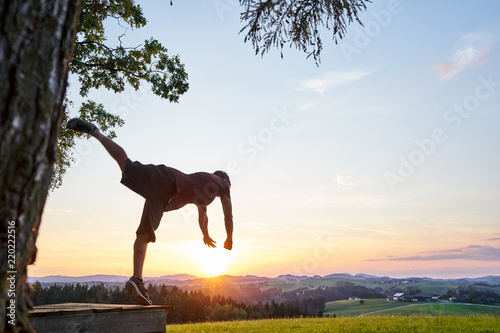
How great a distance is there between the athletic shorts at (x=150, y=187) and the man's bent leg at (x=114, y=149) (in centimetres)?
9

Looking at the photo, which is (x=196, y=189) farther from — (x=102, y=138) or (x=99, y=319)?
(x=99, y=319)

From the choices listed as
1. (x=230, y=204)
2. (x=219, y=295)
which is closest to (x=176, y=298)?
(x=219, y=295)

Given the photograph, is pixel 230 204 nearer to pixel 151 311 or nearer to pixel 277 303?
pixel 151 311

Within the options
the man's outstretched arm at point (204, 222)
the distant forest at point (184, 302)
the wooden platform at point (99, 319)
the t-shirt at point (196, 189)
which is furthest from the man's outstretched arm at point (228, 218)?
the distant forest at point (184, 302)

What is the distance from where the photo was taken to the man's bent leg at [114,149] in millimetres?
5667

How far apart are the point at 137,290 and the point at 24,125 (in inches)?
179

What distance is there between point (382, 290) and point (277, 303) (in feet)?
243

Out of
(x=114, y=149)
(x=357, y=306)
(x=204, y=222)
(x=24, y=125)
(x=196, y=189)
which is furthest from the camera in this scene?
(x=357, y=306)

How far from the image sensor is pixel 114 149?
5.80 metres

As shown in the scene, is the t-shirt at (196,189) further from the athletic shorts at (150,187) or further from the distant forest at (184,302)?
the distant forest at (184,302)

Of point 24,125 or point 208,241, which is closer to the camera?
point 24,125

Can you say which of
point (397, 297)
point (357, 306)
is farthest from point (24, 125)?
point (397, 297)

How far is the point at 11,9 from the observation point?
188 cm

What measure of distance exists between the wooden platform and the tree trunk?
2.72 meters
